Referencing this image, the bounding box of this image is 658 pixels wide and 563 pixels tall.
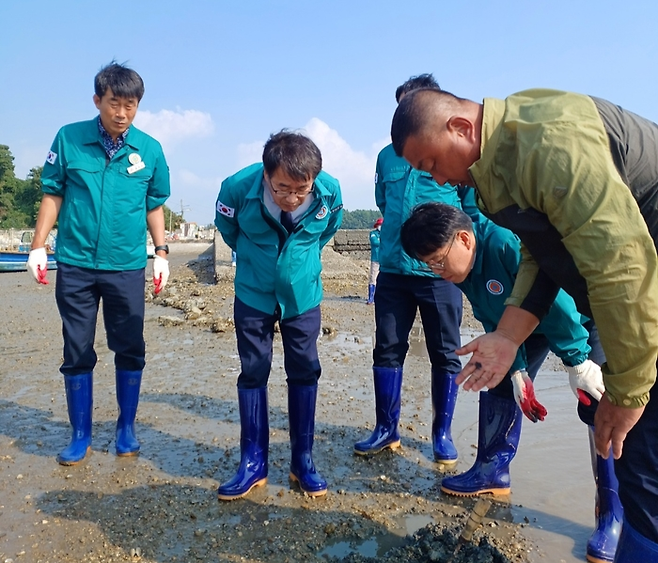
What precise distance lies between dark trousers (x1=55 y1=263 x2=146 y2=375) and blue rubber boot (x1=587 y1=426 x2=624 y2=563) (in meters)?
2.66

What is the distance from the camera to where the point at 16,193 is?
63281mm

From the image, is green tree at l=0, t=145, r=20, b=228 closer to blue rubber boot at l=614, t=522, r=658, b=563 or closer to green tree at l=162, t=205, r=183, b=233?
green tree at l=162, t=205, r=183, b=233

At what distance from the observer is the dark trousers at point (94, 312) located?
11.6 feet

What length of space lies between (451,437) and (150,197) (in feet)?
8.08

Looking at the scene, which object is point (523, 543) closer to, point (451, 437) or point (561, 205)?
point (451, 437)

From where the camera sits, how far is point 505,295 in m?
2.80

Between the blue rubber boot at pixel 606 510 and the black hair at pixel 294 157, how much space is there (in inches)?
73.3

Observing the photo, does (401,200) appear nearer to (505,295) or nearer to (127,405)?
(505,295)

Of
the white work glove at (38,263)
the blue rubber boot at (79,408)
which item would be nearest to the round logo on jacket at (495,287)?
the blue rubber boot at (79,408)

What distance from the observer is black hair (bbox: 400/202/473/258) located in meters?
2.62

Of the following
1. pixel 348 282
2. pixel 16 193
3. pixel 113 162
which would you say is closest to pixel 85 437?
pixel 113 162

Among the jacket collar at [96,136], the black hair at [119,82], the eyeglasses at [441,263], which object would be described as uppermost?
the black hair at [119,82]

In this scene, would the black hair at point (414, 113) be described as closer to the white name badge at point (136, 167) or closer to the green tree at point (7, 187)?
the white name badge at point (136, 167)

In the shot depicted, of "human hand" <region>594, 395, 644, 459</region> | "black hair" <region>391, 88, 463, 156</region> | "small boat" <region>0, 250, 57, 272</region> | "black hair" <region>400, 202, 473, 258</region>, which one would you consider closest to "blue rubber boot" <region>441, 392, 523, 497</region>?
"black hair" <region>400, 202, 473, 258</region>
